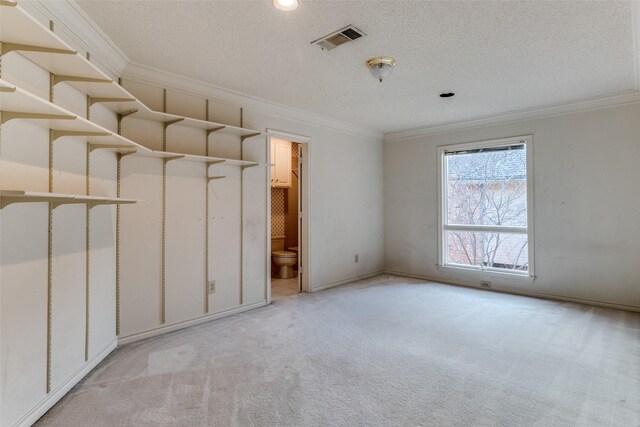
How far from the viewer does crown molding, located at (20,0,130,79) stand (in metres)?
1.89

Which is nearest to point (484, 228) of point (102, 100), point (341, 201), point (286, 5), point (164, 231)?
point (341, 201)

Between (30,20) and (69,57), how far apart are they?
337mm

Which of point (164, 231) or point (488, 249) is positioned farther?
point (488, 249)

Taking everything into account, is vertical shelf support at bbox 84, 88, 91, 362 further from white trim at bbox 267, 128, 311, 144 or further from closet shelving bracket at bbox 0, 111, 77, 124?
white trim at bbox 267, 128, 311, 144

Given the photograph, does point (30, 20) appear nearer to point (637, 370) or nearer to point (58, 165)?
point (58, 165)

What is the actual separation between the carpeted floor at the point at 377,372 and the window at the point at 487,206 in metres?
1.08

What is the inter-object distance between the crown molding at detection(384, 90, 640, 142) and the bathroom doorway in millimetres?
1896

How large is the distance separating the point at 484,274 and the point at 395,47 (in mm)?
3460

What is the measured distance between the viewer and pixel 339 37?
242 centimetres

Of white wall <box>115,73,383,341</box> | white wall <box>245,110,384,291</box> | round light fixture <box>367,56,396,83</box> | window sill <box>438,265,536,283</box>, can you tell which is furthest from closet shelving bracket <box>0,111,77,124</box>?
window sill <box>438,265,536,283</box>

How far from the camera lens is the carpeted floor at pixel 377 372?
73.5 inches

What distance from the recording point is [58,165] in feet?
6.61

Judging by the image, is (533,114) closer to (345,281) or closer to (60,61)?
(345,281)

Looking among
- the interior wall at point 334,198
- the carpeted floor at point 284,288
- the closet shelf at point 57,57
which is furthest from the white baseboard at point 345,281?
the closet shelf at point 57,57
